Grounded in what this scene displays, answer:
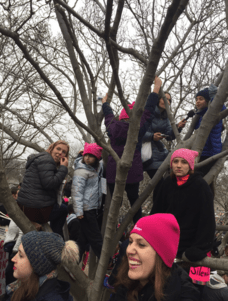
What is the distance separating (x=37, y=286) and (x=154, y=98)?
1.81 m

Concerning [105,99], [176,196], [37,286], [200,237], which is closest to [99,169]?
[105,99]

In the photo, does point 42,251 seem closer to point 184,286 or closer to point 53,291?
point 53,291

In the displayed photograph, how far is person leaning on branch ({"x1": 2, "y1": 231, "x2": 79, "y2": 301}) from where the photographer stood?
1.53m

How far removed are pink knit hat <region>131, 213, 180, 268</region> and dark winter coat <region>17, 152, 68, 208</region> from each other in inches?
48.2

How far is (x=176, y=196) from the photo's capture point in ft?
7.56

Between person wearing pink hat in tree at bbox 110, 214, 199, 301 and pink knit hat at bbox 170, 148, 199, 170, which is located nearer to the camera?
person wearing pink hat in tree at bbox 110, 214, 199, 301

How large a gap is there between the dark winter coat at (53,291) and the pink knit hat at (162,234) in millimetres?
642

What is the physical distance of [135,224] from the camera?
1.60 meters

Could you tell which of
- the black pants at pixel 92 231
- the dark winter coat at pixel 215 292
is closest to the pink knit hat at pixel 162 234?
the dark winter coat at pixel 215 292

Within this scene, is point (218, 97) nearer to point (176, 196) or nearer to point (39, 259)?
point (176, 196)

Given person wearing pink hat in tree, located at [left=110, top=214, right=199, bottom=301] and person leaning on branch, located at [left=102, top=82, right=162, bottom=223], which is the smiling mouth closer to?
person wearing pink hat in tree, located at [left=110, top=214, right=199, bottom=301]

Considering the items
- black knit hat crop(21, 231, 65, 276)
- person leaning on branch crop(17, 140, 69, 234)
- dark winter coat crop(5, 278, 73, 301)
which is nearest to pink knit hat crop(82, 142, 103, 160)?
person leaning on branch crop(17, 140, 69, 234)

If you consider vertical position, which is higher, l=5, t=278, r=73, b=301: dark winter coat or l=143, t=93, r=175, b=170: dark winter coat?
l=143, t=93, r=175, b=170: dark winter coat

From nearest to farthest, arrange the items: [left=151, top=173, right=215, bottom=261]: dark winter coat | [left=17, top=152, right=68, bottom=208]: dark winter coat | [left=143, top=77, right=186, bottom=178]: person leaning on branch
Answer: [left=151, top=173, right=215, bottom=261]: dark winter coat < [left=17, top=152, right=68, bottom=208]: dark winter coat < [left=143, top=77, right=186, bottom=178]: person leaning on branch
